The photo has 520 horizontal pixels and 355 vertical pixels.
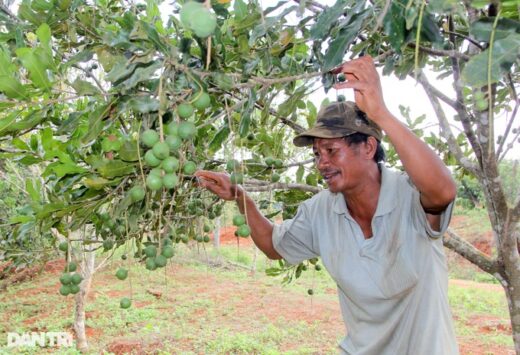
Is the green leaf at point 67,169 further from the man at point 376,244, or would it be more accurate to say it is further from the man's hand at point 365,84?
the man's hand at point 365,84

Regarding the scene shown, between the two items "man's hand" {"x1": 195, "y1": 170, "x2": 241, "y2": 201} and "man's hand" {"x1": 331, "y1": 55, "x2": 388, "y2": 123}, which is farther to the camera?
"man's hand" {"x1": 195, "y1": 170, "x2": 241, "y2": 201}

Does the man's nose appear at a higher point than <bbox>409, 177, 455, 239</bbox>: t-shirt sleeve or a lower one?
higher

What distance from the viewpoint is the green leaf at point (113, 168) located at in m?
1.52

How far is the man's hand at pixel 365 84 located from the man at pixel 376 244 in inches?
15.6

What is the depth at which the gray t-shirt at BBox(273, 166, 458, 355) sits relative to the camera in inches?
73.5

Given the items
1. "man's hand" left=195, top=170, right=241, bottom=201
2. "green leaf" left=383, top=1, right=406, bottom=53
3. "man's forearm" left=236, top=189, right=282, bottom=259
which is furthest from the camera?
"man's forearm" left=236, top=189, right=282, bottom=259

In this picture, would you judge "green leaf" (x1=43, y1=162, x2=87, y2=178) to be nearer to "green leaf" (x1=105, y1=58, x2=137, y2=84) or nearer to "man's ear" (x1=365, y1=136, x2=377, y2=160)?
"green leaf" (x1=105, y1=58, x2=137, y2=84)

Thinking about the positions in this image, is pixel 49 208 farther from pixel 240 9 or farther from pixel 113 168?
pixel 240 9

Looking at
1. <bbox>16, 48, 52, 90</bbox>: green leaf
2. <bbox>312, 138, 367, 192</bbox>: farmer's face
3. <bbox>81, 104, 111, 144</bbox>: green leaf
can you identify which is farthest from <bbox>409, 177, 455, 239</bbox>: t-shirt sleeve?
<bbox>16, 48, 52, 90</bbox>: green leaf

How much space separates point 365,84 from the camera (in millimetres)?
1354

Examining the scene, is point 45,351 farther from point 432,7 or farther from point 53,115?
point 432,7

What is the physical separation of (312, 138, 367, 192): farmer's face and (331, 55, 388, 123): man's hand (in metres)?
0.61

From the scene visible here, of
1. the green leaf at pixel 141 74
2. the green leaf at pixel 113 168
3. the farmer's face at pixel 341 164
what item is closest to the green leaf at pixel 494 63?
the green leaf at pixel 141 74

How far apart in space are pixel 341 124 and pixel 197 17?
3.80 feet
